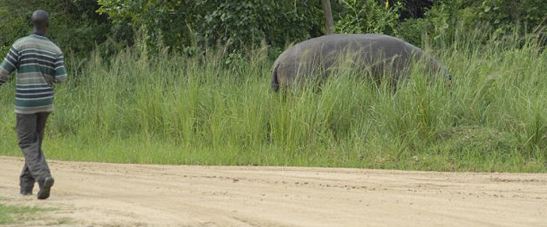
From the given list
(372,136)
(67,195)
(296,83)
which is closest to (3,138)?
(296,83)

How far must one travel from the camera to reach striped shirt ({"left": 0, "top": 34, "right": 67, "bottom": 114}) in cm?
874

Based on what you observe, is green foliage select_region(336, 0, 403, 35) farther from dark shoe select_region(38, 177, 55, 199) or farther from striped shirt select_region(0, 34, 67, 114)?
dark shoe select_region(38, 177, 55, 199)

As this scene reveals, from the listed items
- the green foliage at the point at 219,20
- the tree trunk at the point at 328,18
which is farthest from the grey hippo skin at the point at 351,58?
the tree trunk at the point at 328,18

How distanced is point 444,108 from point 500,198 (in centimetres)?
446

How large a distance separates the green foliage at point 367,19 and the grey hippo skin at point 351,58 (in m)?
4.48

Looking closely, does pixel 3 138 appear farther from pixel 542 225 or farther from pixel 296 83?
pixel 542 225

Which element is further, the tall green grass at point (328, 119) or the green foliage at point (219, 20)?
the green foliage at point (219, 20)

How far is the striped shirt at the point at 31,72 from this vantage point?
8.74m

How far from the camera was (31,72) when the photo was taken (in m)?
8.76

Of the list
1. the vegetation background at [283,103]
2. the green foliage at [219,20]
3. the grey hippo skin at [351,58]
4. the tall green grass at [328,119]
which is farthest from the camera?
the green foliage at [219,20]

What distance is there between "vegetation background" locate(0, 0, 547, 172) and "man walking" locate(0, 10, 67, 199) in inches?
166

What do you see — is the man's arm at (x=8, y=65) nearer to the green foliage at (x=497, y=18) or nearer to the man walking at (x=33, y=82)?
the man walking at (x=33, y=82)

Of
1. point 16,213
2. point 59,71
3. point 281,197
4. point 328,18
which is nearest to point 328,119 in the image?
point 281,197

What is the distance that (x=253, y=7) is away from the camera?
1844 cm
